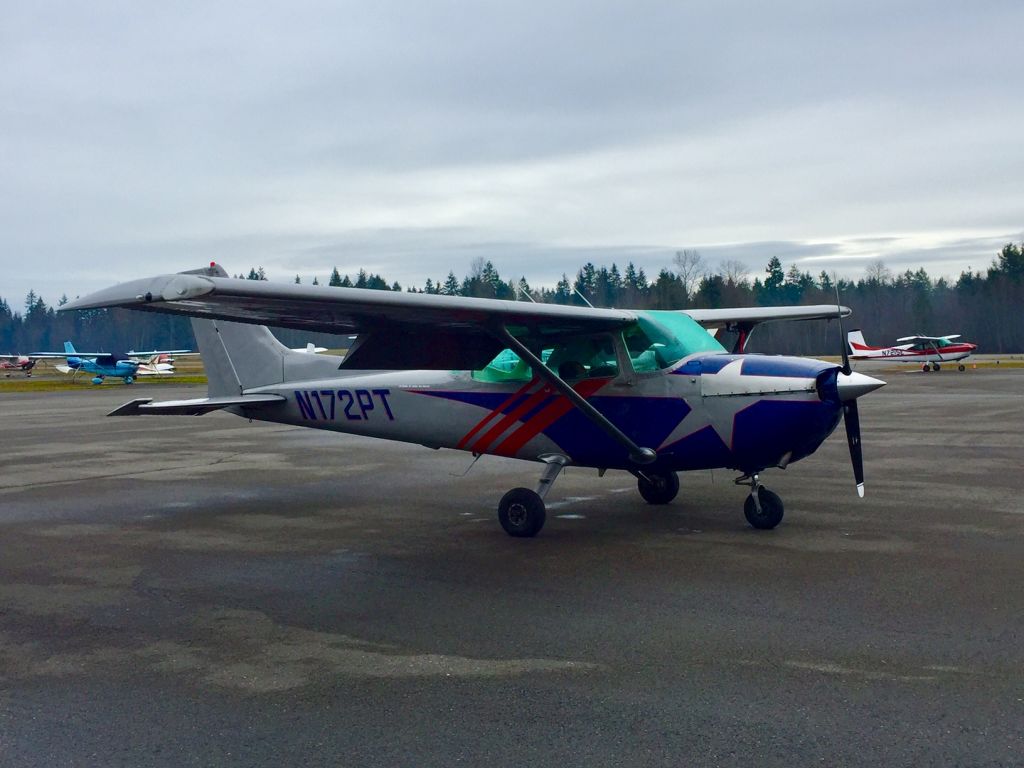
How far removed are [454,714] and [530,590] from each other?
A: 2.32 metres

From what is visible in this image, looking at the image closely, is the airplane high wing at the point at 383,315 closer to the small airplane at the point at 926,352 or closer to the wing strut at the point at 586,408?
the wing strut at the point at 586,408

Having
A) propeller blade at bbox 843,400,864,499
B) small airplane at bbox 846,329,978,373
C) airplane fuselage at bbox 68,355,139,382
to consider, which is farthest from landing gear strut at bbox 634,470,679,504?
airplane fuselage at bbox 68,355,139,382

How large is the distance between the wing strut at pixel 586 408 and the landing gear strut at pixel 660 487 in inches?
62.6

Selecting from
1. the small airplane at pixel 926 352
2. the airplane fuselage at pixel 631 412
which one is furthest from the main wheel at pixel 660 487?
the small airplane at pixel 926 352

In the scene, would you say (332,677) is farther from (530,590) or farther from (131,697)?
(530,590)

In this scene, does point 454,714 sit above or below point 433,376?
below

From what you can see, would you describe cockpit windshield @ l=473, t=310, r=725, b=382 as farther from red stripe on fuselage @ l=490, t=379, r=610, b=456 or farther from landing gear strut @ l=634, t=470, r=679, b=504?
landing gear strut @ l=634, t=470, r=679, b=504

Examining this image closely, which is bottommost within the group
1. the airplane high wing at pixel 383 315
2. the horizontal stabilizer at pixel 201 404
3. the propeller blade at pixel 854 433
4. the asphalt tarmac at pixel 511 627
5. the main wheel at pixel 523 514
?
the asphalt tarmac at pixel 511 627

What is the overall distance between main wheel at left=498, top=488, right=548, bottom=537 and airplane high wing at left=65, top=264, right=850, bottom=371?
145cm

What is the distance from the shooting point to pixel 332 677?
190 inches

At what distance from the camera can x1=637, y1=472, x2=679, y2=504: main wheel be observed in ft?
32.8

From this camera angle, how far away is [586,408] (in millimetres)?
8328

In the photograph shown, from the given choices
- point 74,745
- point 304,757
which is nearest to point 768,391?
Answer: point 304,757

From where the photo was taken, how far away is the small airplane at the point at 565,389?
7.72 metres
